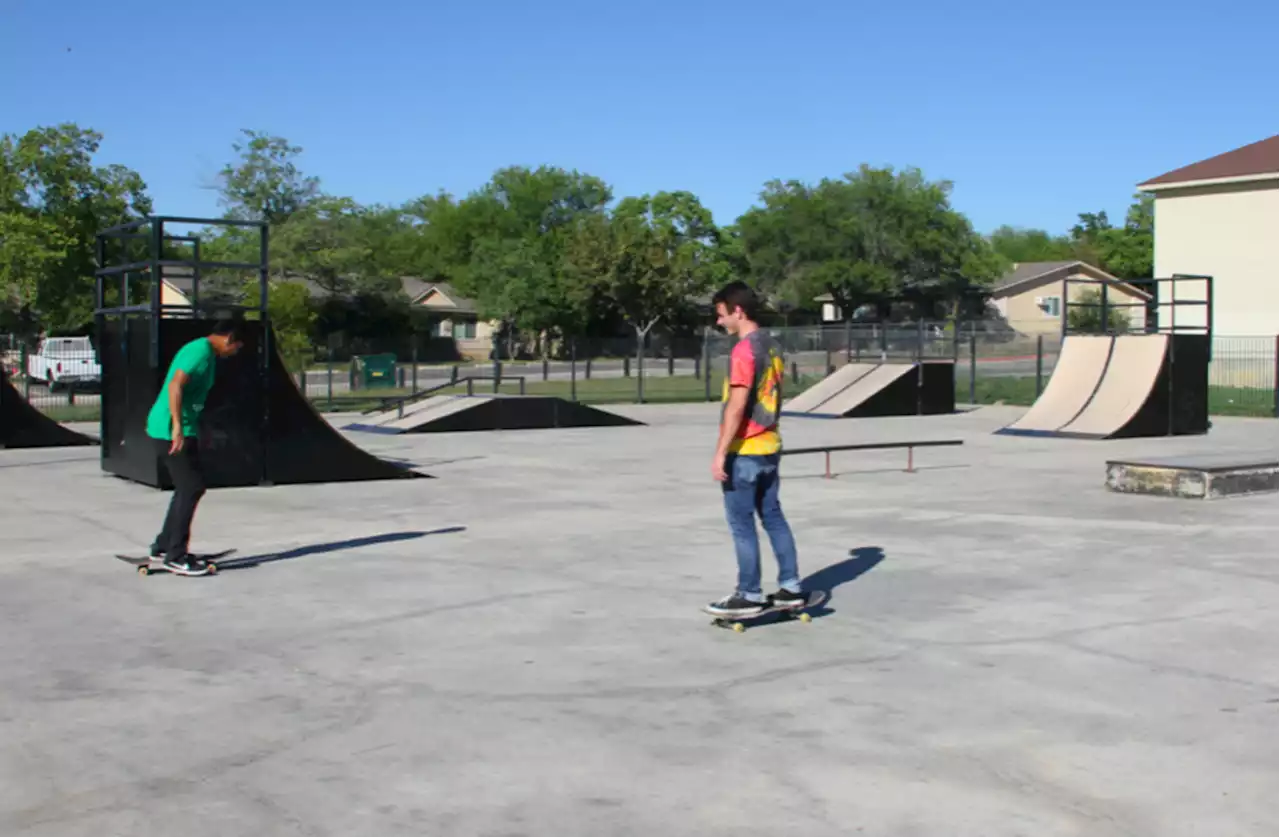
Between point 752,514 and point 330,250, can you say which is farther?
point 330,250

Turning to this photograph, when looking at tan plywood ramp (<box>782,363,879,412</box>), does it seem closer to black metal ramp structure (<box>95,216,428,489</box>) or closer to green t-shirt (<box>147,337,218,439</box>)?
black metal ramp structure (<box>95,216,428,489</box>)

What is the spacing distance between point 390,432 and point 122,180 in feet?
129

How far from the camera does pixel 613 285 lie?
73.4 metres

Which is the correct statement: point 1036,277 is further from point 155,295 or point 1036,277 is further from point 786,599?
point 786,599

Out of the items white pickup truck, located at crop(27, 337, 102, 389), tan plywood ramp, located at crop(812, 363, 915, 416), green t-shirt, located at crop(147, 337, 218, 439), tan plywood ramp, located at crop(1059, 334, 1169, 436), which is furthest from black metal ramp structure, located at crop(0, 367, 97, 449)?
tan plywood ramp, located at crop(1059, 334, 1169, 436)

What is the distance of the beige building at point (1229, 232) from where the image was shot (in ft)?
151

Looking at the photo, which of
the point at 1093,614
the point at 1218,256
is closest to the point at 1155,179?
the point at 1218,256

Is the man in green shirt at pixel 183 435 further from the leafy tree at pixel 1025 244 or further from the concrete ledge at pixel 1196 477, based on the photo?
the leafy tree at pixel 1025 244

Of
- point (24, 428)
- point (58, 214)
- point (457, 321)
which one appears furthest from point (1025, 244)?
point (24, 428)

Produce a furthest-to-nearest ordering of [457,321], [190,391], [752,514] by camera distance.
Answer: [457,321], [190,391], [752,514]

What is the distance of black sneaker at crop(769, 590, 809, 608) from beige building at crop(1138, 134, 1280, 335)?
42300 millimetres

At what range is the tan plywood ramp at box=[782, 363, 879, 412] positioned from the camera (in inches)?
1169

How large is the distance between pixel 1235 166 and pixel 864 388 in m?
25.7

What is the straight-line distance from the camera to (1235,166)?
47656mm
